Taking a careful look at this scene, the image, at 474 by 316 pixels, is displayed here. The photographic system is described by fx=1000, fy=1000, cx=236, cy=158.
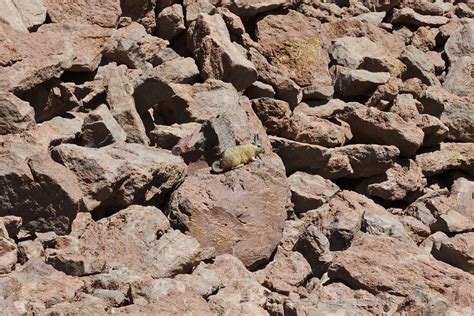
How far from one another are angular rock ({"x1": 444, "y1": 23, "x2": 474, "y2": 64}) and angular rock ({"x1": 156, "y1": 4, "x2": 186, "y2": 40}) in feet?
20.1

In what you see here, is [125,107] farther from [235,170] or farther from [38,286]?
[38,286]

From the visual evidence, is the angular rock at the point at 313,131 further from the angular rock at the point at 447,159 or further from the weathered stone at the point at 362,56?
the weathered stone at the point at 362,56

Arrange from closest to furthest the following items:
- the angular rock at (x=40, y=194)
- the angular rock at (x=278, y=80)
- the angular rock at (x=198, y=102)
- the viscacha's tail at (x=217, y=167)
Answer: the angular rock at (x=40, y=194) → the viscacha's tail at (x=217, y=167) → the angular rock at (x=198, y=102) → the angular rock at (x=278, y=80)

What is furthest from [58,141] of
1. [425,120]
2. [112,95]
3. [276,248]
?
[425,120]

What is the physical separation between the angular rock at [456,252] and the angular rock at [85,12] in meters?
6.26

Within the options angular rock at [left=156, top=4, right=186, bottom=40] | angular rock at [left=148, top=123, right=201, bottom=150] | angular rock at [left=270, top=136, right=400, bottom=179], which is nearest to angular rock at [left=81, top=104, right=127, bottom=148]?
angular rock at [left=148, top=123, right=201, bottom=150]

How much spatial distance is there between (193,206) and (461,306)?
3646 millimetres

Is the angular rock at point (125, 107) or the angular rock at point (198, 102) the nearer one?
the angular rock at point (125, 107)

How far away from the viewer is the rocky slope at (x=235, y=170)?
38.5 feet

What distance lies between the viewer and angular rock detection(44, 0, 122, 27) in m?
15.8

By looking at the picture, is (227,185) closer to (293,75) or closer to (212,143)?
(212,143)

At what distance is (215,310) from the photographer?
11.1m

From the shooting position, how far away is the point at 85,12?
16062 millimetres

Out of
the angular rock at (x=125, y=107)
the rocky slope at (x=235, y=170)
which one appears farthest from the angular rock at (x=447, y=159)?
the angular rock at (x=125, y=107)
